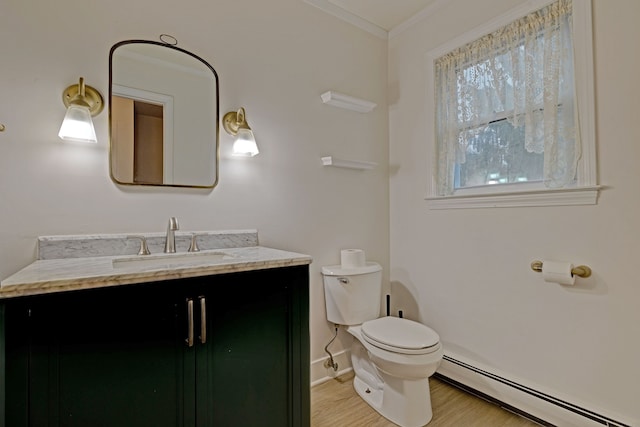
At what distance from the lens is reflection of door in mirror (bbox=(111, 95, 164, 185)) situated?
1407 millimetres

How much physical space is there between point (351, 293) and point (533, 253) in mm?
998

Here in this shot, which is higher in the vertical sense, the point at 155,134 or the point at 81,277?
the point at 155,134

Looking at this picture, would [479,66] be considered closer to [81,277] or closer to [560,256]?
[560,256]

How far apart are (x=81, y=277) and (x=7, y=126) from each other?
0.82 m

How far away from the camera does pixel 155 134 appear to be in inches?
58.9

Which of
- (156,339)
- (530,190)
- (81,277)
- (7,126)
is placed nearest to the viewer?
(81,277)

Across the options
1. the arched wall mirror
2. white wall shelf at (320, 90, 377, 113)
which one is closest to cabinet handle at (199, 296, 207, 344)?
the arched wall mirror

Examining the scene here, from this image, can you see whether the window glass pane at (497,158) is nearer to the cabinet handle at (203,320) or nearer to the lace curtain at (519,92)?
the lace curtain at (519,92)

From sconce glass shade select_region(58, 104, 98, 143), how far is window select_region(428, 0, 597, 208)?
1904mm

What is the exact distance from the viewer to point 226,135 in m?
1.68

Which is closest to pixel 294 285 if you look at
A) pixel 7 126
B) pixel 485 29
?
pixel 7 126

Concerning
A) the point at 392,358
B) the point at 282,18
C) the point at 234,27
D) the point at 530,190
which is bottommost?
the point at 392,358

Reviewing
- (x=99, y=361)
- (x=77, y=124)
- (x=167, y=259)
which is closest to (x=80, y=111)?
(x=77, y=124)

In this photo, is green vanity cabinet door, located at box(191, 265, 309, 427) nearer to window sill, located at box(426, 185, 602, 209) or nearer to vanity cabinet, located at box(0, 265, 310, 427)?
vanity cabinet, located at box(0, 265, 310, 427)
